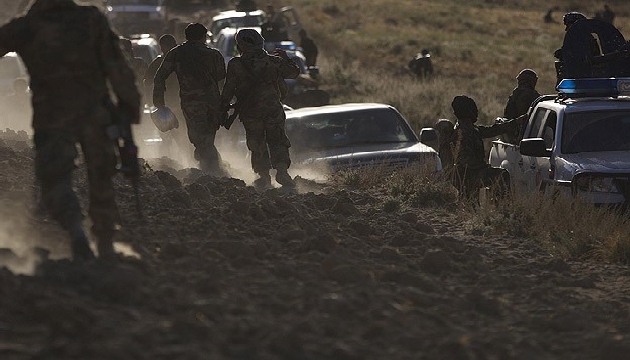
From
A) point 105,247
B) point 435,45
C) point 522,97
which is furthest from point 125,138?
point 435,45

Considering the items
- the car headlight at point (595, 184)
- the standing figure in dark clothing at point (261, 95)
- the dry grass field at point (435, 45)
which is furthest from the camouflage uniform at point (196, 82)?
the dry grass field at point (435, 45)

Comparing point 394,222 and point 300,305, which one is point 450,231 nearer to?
point 394,222

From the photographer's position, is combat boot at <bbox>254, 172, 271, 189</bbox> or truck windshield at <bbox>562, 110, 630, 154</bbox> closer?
truck windshield at <bbox>562, 110, 630, 154</bbox>

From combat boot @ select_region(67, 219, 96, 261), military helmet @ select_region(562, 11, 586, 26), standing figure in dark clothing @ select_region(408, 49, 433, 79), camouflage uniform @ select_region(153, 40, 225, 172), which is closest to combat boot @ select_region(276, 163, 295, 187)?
camouflage uniform @ select_region(153, 40, 225, 172)

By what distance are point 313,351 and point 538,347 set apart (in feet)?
4.59

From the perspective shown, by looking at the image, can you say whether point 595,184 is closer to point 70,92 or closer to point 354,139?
point 354,139

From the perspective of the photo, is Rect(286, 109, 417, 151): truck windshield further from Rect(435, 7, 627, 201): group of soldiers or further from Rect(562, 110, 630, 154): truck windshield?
Rect(562, 110, 630, 154): truck windshield

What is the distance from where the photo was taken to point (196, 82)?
46.9 feet

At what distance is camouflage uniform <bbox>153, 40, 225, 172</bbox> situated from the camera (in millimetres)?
14227

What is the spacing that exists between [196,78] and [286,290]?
7.16m

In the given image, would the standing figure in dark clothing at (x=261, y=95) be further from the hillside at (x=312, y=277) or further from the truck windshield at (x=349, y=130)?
the truck windshield at (x=349, y=130)

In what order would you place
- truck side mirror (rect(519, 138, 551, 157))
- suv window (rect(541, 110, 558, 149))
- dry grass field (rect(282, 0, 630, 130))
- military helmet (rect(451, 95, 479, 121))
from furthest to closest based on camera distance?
dry grass field (rect(282, 0, 630, 130)) < military helmet (rect(451, 95, 479, 121)) < suv window (rect(541, 110, 558, 149)) < truck side mirror (rect(519, 138, 551, 157))

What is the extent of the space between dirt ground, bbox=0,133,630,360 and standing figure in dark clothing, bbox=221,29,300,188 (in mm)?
2223

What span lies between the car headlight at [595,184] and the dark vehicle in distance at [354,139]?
312cm
